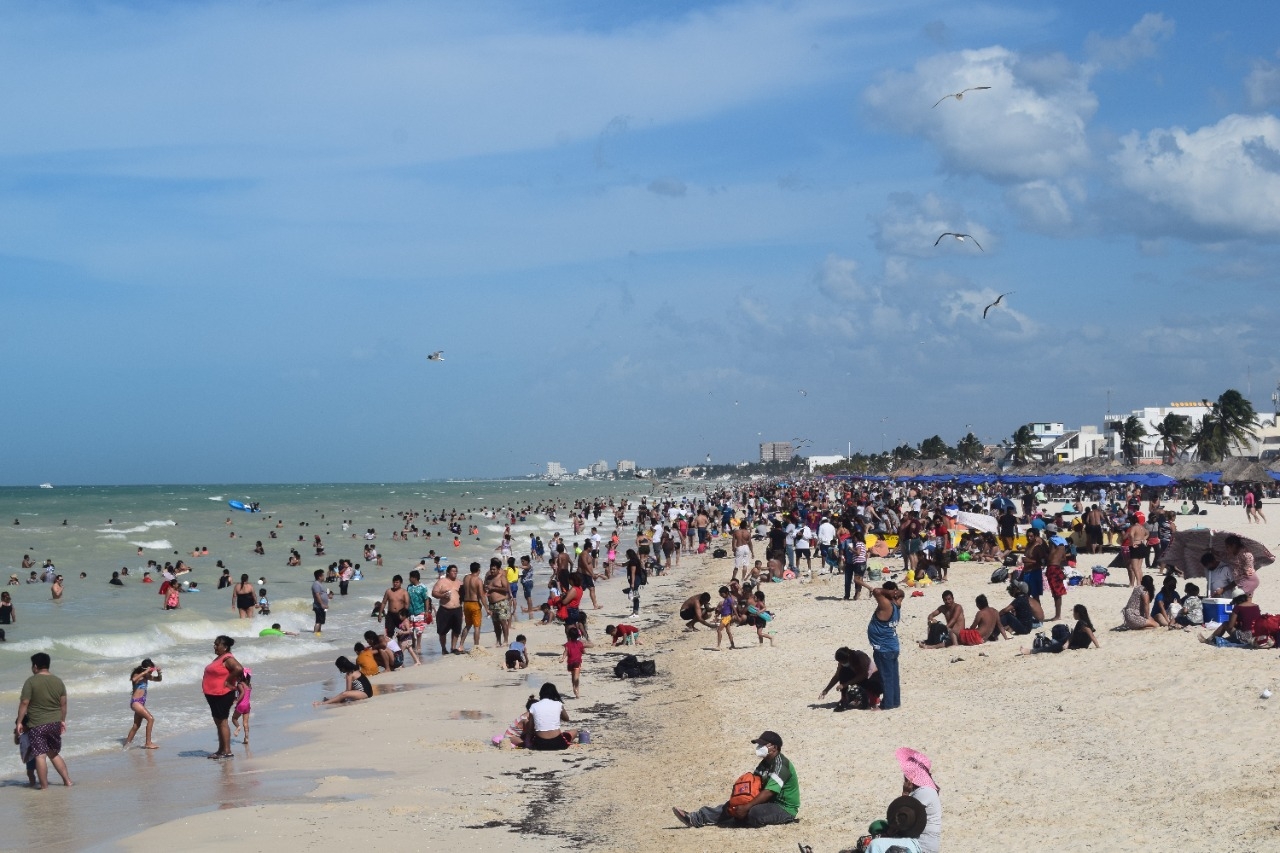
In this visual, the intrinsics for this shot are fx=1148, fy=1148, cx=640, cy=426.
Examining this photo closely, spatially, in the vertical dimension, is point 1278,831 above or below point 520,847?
A: above

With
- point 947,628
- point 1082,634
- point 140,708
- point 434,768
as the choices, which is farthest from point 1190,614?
point 140,708

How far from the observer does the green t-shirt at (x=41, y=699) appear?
10.4 metres

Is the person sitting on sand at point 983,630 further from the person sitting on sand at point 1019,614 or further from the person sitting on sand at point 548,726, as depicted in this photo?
the person sitting on sand at point 548,726

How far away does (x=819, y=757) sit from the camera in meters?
10.5

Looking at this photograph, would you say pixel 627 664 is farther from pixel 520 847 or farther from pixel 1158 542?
→ pixel 1158 542

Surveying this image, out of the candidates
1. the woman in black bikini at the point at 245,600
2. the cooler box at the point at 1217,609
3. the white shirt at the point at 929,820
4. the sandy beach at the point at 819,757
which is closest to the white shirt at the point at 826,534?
the sandy beach at the point at 819,757

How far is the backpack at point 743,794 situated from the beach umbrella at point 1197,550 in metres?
8.73

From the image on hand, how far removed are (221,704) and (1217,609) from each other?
11200 mm

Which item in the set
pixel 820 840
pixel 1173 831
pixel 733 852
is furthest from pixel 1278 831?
pixel 733 852

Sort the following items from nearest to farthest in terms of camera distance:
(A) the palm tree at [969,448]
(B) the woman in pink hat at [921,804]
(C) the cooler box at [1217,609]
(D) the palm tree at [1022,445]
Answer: (B) the woman in pink hat at [921,804], (C) the cooler box at [1217,609], (D) the palm tree at [1022,445], (A) the palm tree at [969,448]

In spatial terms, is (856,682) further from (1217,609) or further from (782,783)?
(1217,609)

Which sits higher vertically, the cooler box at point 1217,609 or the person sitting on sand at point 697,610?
the cooler box at point 1217,609

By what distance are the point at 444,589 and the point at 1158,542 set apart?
46.1ft

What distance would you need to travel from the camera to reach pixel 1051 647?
13.7m
